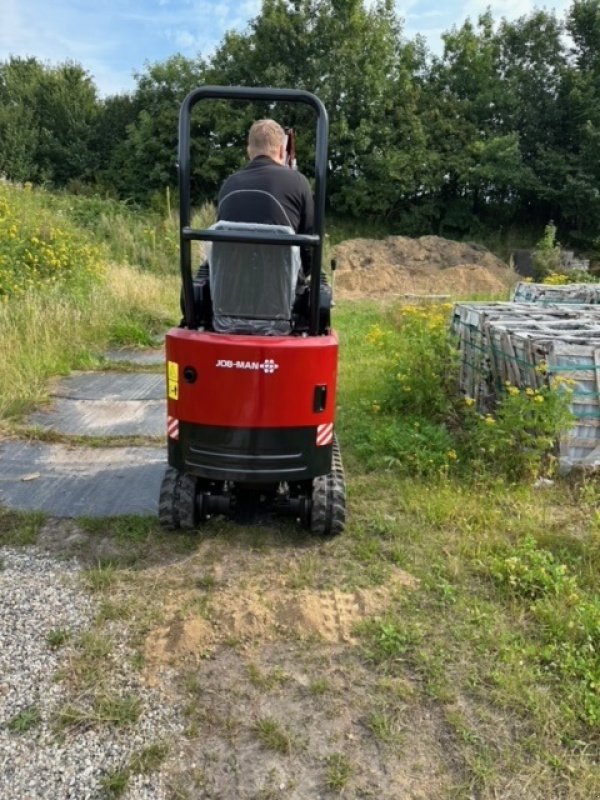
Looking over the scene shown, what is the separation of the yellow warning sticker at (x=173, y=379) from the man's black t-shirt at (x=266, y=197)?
74cm

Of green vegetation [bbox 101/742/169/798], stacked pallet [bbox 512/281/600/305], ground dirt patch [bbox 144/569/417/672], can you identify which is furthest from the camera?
stacked pallet [bbox 512/281/600/305]

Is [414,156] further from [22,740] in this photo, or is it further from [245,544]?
[22,740]

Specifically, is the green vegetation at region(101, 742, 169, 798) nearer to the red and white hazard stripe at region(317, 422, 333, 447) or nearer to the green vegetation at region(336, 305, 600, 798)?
the green vegetation at region(336, 305, 600, 798)

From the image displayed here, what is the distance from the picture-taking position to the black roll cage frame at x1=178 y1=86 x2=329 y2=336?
2822mm

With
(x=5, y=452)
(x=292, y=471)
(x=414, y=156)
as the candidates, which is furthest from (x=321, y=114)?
(x=414, y=156)

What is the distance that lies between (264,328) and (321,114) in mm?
989

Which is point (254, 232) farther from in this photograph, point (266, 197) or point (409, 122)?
A: point (409, 122)

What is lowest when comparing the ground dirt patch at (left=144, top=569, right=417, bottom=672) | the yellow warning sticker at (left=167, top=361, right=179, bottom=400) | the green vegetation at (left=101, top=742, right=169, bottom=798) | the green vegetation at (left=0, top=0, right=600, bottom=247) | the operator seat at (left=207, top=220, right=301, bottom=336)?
the green vegetation at (left=101, top=742, right=169, bottom=798)

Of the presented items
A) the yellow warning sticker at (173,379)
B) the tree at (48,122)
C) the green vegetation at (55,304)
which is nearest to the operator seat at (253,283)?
the yellow warning sticker at (173,379)

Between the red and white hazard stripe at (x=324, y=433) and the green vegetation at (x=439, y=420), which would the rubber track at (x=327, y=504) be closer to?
the red and white hazard stripe at (x=324, y=433)

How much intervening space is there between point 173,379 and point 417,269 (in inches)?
652

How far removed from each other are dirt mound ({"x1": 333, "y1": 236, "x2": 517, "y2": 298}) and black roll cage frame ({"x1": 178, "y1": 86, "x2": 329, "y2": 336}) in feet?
41.7

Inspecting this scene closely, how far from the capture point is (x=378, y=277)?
17578 millimetres

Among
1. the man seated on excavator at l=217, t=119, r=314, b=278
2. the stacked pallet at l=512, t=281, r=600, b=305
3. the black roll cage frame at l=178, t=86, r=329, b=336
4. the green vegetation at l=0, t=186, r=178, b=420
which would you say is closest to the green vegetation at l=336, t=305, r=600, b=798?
the black roll cage frame at l=178, t=86, r=329, b=336
